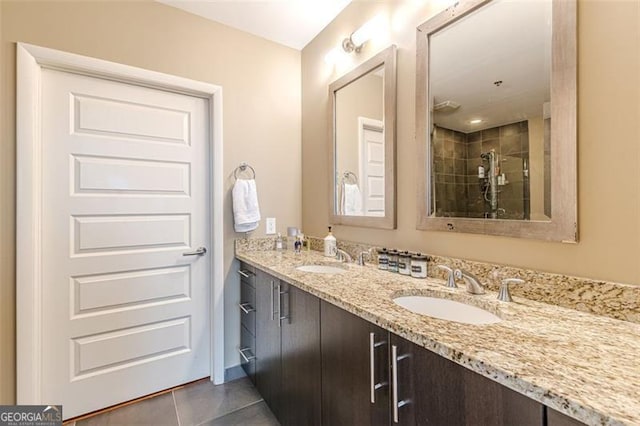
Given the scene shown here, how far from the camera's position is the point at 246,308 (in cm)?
202

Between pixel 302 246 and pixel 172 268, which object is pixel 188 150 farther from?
pixel 302 246

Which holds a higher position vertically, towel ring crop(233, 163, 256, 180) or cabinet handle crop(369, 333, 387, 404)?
towel ring crop(233, 163, 256, 180)

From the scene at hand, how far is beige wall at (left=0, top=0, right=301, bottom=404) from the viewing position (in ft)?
4.90

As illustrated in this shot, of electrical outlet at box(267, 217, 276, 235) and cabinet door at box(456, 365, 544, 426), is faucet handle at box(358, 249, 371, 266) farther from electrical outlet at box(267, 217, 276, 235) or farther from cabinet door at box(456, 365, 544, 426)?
cabinet door at box(456, 365, 544, 426)

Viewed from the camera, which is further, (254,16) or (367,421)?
(254,16)

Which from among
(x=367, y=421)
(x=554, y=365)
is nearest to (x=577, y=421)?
(x=554, y=365)

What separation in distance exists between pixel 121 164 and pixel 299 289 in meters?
1.37

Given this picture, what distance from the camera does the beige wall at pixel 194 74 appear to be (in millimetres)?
1493

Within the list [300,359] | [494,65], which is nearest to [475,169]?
[494,65]

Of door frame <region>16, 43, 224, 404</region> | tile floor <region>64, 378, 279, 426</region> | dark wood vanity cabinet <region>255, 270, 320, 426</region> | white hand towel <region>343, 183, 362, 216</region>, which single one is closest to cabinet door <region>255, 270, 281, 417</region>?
dark wood vanity cabinet <region>255, 270, 320, 426</region>

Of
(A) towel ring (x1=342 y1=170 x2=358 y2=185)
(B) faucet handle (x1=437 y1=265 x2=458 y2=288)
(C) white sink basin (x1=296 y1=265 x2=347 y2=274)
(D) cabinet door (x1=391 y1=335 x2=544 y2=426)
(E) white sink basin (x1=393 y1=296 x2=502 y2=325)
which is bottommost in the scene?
(D) cabinet door (x1=391 y1=335 x2=544 y2=426)

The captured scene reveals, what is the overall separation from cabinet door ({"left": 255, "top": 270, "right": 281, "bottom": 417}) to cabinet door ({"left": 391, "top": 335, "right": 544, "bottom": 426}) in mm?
843

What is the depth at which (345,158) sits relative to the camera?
199 cm

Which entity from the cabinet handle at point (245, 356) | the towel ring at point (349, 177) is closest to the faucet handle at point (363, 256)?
the towel ring at point (349, 177)
